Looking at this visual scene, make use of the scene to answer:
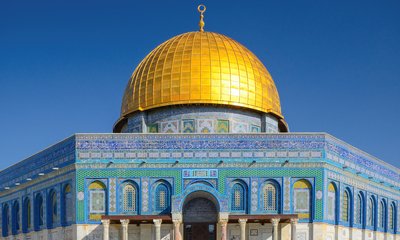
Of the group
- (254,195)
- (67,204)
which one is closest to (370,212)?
(254,195)

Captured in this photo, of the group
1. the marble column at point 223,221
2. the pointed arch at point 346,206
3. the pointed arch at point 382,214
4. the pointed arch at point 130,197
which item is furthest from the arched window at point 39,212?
the pointed arch at point 382,214

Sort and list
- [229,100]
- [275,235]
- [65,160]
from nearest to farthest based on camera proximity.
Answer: [275,235], [65,160], [229,100]

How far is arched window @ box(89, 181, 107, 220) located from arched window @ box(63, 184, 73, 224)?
1.08 m

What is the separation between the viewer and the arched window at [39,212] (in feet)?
92.8

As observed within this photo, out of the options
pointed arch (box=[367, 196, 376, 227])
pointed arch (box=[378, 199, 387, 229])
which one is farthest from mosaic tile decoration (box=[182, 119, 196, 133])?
pointed arch (box=[378, 199, 387, 229])

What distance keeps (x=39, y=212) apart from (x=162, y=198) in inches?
255

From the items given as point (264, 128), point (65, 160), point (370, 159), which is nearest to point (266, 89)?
point (264, 128)

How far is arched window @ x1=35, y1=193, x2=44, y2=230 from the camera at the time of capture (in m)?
28.3

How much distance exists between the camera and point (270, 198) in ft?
82.7

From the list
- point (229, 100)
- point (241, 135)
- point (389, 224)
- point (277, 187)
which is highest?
point (229, 100)

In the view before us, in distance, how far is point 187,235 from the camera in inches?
1008

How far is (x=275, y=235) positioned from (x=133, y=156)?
6111 mm

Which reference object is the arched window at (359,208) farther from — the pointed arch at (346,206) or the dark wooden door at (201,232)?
the dark wooden door at (201,232)

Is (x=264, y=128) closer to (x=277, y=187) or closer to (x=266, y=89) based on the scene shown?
(x=266, y=89)
